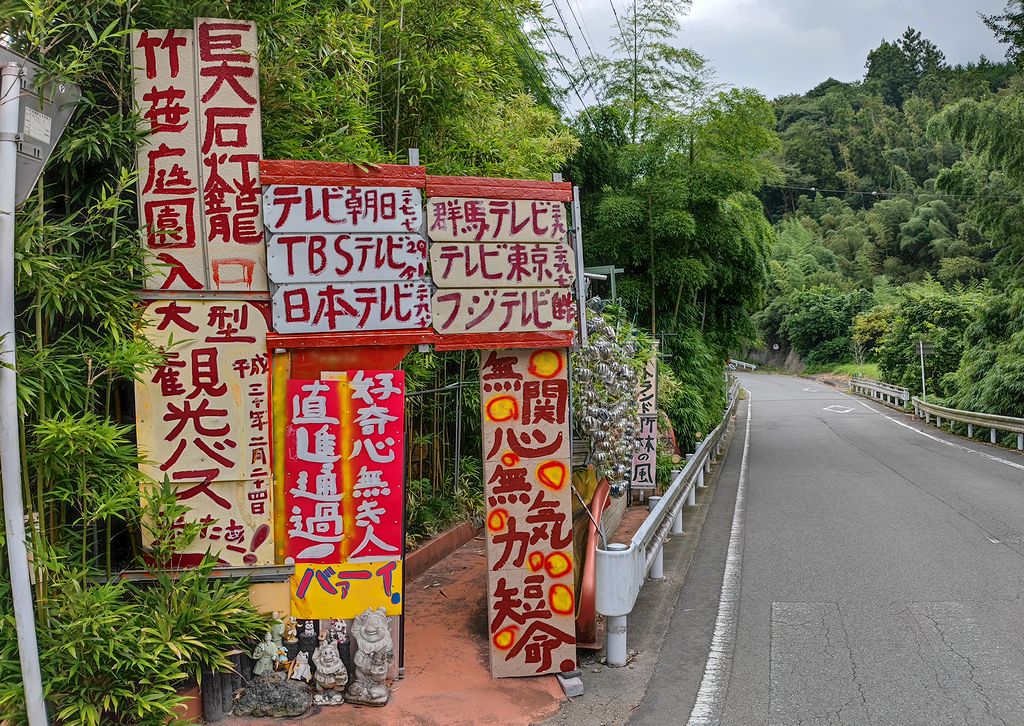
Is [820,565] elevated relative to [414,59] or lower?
lower

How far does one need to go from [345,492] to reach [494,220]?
6.27 feet

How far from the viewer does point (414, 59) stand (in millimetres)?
6621

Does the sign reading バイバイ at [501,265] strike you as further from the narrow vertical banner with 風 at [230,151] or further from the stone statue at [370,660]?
the stone statue at [370,660]

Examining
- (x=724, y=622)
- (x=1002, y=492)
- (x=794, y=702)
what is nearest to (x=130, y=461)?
(x=794, y=702)

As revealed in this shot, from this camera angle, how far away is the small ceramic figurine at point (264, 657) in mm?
4586

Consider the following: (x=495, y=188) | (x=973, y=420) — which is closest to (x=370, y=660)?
(x=495, y=188)

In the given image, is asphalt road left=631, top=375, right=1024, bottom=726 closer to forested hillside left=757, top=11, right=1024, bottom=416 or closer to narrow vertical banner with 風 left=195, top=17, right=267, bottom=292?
narrow vertical banner with 風 left=195, top=17, right=267, bottom=292

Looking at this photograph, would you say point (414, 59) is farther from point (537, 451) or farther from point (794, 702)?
point (794, 702)

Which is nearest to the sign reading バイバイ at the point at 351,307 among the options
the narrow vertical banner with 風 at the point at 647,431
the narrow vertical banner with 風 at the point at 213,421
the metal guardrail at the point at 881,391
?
the narrow vertical banner with 風 at the point at 213,421

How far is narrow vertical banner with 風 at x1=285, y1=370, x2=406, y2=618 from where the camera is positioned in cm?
482

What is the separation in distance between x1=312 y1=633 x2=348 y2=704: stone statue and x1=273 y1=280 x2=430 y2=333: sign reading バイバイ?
1856mm

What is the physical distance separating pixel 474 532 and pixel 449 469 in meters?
0.75

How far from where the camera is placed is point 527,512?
5.29 metres

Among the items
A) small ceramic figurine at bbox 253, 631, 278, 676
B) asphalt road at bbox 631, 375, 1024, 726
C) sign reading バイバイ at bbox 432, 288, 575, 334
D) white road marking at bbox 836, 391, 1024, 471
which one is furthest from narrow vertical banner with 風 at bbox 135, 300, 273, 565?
white road marking at bbox 836, 391, 1024, 471
